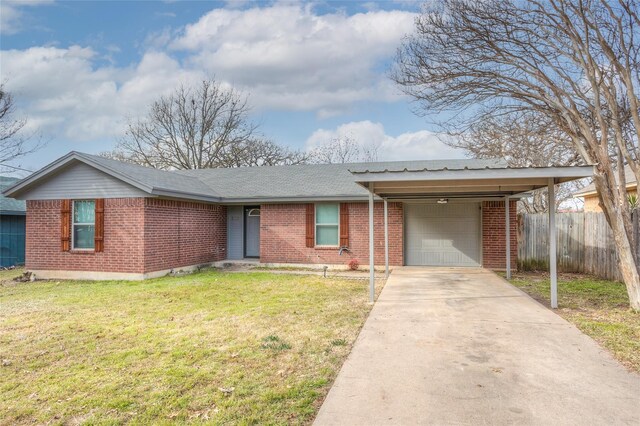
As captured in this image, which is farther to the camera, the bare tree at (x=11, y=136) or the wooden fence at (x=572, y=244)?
the bare tree at (x=11, y=136)

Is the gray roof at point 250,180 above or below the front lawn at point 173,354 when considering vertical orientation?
above

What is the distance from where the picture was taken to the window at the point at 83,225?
1109 cm

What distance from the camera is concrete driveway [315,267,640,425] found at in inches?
120

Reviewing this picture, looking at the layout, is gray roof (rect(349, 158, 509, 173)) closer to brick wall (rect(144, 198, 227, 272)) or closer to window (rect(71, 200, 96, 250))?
brick wall (rect(144, 198, 227, 272))

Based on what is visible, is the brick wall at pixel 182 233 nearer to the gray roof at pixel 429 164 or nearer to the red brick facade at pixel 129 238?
the red brick facade at pixel 129 238

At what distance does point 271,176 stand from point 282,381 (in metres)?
11.8

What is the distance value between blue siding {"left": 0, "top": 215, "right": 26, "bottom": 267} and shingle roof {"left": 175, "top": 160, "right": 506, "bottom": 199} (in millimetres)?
6837

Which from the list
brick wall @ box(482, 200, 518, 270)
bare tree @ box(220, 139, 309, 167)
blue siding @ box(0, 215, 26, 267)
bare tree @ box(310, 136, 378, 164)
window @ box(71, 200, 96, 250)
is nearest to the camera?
window @ box(71, 200, 96, 250)

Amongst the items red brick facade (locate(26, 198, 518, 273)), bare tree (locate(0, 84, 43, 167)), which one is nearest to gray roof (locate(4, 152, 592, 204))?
red brick facade (locate(26, 198, 518, 273))

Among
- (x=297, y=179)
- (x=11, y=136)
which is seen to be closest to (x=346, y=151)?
(x=297, y=179)

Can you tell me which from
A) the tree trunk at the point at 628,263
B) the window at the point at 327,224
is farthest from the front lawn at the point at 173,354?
the tree trunk at the point at 628,263

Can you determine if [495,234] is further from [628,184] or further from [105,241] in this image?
[105,241]

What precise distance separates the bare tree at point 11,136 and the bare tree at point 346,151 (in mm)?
19204

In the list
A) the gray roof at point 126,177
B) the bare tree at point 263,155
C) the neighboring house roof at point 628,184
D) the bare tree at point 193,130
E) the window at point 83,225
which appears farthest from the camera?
the bare tree at point 263,155
